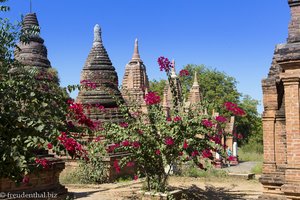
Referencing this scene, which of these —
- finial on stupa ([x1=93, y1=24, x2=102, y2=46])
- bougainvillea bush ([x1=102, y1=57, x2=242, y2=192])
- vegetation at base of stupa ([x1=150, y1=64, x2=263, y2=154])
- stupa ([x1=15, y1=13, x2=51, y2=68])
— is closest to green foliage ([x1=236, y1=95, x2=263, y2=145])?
vegetation at base of stupa ([x1=150, y1=64, x2=263, y2=154])

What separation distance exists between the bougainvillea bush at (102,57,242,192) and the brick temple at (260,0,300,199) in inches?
36.8

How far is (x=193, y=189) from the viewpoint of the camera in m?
13.1

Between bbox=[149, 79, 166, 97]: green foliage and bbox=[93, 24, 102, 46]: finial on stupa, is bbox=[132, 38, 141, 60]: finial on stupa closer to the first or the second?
bbox=[93, 24, 102, 46]: finial on stupa

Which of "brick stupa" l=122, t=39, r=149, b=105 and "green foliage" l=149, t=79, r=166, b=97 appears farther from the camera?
"green foliage" l=149, t=79, r=166, b=97

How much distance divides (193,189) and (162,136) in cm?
458

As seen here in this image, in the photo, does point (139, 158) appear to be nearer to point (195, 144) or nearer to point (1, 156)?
point (195, 144)

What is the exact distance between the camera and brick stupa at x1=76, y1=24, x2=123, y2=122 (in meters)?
16.3

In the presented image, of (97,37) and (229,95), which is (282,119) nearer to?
(97,37)

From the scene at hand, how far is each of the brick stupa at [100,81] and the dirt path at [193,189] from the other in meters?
3.53

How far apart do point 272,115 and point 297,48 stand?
8.94 feet

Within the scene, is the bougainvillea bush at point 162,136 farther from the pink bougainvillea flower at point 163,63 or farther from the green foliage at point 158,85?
the green foliage at point 158,85

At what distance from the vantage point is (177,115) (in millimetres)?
9680

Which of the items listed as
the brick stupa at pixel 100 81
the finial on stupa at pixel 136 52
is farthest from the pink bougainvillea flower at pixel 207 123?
the finial on stupa at pixel 136 52

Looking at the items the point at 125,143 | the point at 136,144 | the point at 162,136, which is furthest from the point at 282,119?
the point at 125,143
